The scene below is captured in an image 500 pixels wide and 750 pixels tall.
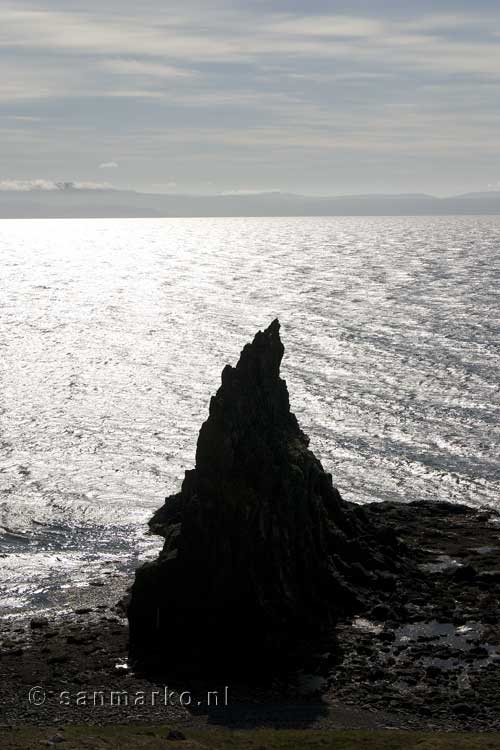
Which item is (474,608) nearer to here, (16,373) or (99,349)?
(16,373)

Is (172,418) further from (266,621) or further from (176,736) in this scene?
(176,736)

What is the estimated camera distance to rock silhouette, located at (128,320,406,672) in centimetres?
5753

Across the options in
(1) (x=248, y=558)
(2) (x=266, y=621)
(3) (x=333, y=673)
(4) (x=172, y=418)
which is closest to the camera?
(3) (x=333, y=673)

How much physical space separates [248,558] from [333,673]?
885 cm

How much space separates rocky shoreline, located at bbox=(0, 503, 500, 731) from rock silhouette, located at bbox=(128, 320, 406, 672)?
2091 mm

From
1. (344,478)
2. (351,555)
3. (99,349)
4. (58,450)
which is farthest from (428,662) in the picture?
(99,349)

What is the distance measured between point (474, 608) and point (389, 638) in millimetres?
7127

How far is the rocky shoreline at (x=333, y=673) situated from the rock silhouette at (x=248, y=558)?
2.09 metres

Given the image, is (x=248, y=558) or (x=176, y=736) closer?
(x=176, y=736)

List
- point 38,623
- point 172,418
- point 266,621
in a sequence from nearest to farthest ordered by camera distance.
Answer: point 266,621
point 38,623
point 172,418

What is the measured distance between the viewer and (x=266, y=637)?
185 ft

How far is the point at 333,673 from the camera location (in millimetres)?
54062

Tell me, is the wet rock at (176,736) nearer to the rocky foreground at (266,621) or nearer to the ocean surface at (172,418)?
the rocky foreground at (266,621)

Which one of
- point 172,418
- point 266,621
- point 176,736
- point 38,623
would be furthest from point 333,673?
point 172,418
